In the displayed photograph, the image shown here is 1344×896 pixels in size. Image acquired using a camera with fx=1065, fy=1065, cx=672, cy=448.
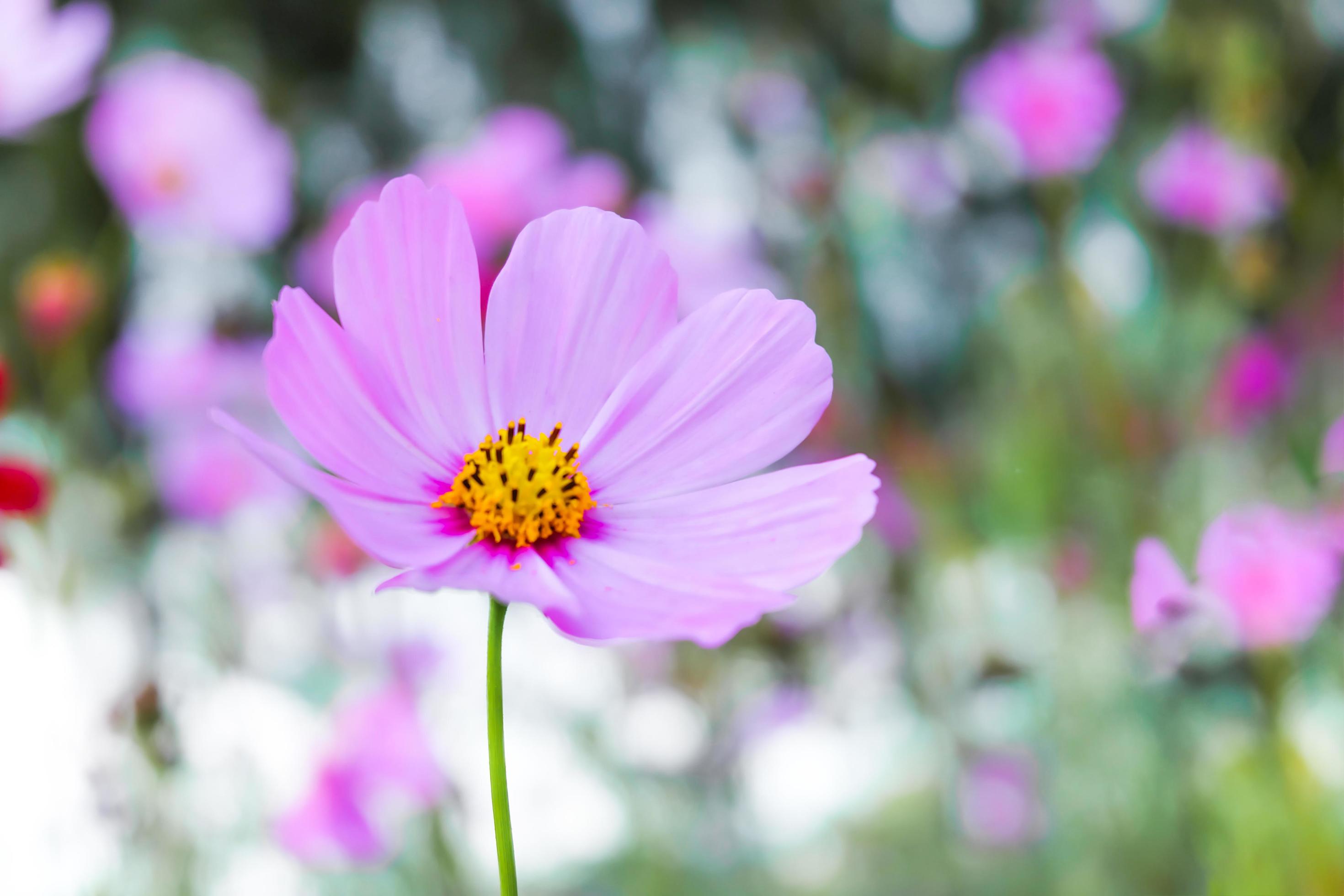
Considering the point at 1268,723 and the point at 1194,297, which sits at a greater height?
the point at 1194,297

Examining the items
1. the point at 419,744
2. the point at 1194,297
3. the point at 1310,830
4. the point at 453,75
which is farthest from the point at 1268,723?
the point at 453,75

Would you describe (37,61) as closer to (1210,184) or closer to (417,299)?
(417,299)

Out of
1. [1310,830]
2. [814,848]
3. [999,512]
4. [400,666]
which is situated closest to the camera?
[1310,830]

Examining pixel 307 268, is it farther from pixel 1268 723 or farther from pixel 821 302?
pixel 1268 723

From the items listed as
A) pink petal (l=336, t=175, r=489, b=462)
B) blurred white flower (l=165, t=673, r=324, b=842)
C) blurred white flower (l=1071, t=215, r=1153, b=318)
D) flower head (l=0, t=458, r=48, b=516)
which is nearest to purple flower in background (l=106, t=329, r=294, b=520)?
blurred white flower (l=165, t=673, r=324, b=842)

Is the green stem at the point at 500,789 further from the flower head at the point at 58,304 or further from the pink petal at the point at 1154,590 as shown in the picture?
the flower head at the point at 58,304
